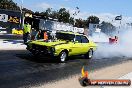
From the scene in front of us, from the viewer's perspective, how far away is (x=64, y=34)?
17.5m

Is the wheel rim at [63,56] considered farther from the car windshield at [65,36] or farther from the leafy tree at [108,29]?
the leafy tree at [108,29]

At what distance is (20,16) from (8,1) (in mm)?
72953

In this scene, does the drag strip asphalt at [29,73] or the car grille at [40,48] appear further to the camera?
the car grille at [40,48]

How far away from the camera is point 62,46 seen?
52.5 feet

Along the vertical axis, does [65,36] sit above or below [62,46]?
above

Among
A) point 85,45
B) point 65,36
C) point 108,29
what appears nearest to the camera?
point 65,36

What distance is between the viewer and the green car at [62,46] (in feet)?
51.1

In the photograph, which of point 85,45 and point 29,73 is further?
point 85,45

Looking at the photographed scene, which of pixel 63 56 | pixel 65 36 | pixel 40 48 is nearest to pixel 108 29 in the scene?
pixel 65 36

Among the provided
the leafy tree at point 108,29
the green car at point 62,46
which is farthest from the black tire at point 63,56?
the leafy tree at point 108,29

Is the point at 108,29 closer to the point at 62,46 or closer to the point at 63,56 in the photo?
the point at 63,56

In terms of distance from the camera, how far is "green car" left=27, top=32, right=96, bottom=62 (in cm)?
1556

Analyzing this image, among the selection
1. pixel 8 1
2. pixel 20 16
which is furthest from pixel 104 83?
pixel 8 1

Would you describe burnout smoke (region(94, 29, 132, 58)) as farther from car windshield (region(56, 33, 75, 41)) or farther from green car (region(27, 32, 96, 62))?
car windshield (region(56, 33, 75, 41))
